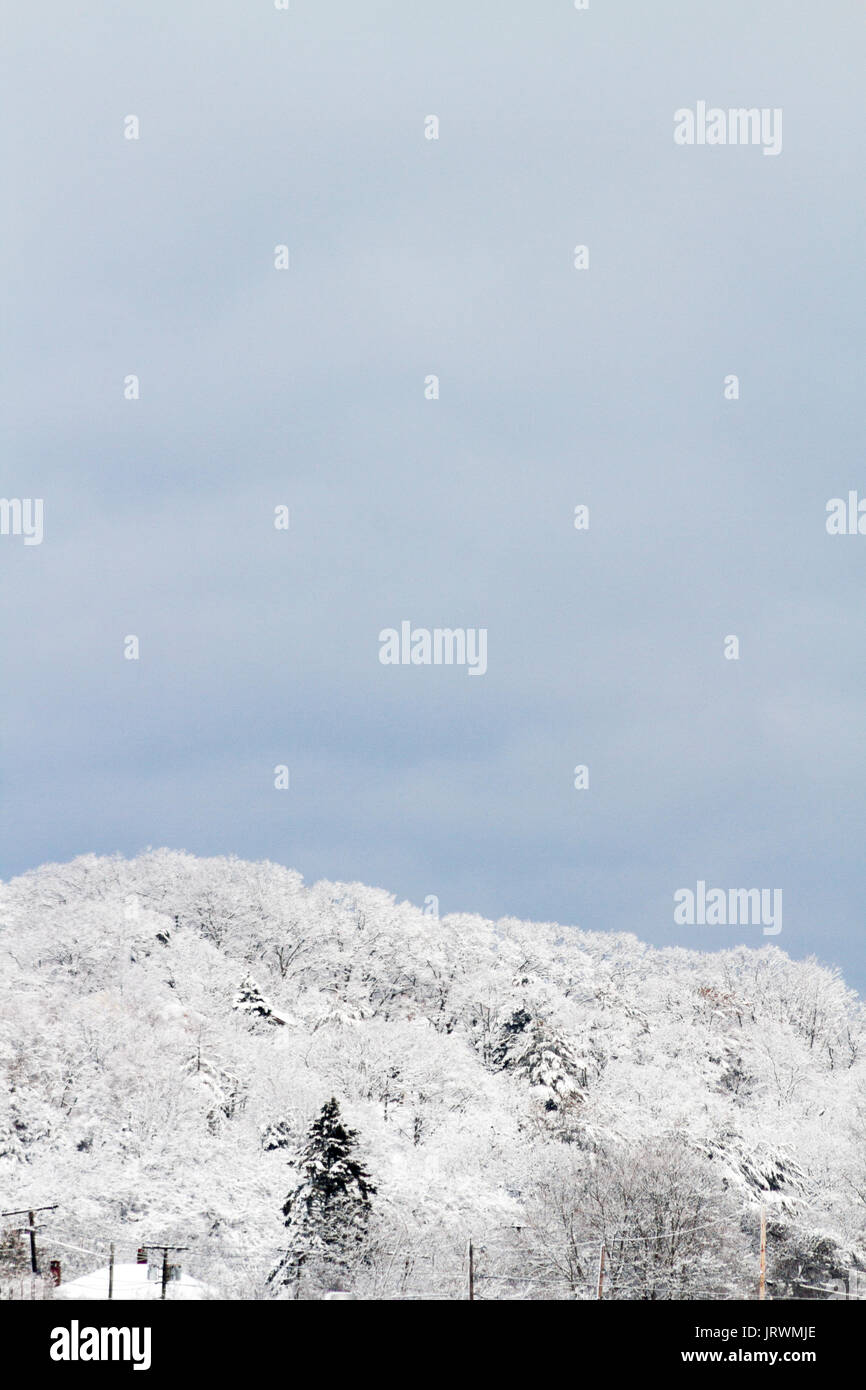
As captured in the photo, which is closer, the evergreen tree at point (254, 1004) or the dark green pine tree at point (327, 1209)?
the dark green pine tree at point (327, 1209)

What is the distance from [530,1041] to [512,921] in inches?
1195

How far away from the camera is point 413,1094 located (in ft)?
230

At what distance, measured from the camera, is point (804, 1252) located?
5700 cm

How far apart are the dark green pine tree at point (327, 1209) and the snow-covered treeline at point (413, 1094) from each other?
0.12m

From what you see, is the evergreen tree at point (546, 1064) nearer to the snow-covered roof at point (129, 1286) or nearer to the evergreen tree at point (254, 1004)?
the evergreen tree at point (254, 1004)

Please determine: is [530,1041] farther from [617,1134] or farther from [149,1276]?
[149,1276]

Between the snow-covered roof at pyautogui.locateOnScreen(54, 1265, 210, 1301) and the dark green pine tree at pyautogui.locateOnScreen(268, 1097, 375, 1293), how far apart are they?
142 inches

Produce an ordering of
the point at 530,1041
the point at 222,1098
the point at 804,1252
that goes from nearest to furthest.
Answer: the point at 804,1252 < the point at 222,1098 < the point at 530,1041

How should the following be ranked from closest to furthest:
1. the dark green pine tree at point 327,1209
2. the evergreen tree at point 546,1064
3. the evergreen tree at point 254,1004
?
the dark green pine tree at point 327,1209, the evergreen tree at point 546,1064, the evergreen tree at point 254,1004

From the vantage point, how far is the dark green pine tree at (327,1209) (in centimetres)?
4888

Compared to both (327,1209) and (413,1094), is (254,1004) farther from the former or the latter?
(327,1209)

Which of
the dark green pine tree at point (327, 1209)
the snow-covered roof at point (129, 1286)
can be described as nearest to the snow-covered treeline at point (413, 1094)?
the dark green pine tree at point (327, 1209)

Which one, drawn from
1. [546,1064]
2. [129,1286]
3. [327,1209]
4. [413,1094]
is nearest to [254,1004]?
[413,1094]
